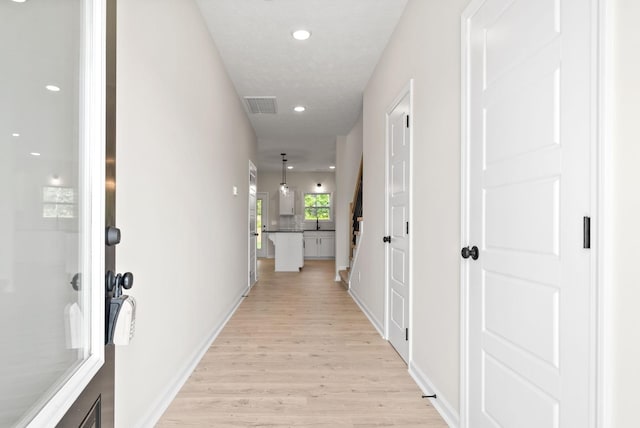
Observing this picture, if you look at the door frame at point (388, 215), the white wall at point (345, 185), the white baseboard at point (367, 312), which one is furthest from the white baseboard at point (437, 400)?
the white wall at point (345, 185)

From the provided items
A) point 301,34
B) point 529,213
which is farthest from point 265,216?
point 529,213

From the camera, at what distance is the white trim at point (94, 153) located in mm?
891

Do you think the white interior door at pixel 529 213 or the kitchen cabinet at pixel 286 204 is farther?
the kitchen cabinet at pixel 286 204

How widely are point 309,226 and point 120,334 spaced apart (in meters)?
11.0

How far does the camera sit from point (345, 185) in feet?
23.3

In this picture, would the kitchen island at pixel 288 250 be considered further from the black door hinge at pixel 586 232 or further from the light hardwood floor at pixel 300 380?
the black door hinge at pixel 586 232

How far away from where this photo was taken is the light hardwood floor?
2072mm

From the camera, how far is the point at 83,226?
91 centimetres

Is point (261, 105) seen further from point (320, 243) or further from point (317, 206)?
point (317, 206)

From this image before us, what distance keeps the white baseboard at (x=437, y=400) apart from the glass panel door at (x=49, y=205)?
70.9 inches

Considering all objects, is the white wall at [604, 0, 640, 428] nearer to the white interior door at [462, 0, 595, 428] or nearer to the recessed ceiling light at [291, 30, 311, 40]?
the white interior door at [462, 0, 595, 428]

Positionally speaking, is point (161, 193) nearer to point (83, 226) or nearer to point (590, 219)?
point (83, 226)

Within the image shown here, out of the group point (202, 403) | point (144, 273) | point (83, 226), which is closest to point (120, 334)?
point (83, 226)

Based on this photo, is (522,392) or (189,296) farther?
(189,296)
